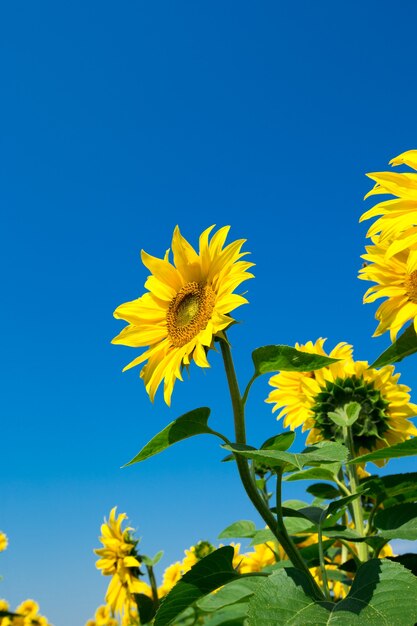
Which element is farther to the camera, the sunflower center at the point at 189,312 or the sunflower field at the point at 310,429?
the sunflower center at the point at 189,312

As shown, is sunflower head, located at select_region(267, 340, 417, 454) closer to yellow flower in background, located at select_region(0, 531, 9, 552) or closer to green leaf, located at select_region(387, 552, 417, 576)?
green leaf, located at select_region(387, 552, 417, 576)

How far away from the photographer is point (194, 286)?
100 inches

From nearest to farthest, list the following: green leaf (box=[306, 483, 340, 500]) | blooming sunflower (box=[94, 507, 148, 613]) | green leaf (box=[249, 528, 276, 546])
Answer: green leaf (box=[249, 528, 276, 546]), green leaf (box=[306, 483, 340, 500]), blooming sunflower (box=[94, 507, 148, 613])

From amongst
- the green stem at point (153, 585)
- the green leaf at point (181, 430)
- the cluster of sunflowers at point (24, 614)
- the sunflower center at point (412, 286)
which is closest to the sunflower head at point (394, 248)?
the sunflower center at point (412, 286)

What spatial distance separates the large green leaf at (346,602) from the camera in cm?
172

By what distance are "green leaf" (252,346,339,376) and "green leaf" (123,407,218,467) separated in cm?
23

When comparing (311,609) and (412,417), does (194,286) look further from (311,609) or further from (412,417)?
(412,417)

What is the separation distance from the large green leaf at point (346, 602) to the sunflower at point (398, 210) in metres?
1.10

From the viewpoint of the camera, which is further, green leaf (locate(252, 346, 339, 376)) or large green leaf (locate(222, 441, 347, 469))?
green leaf (locate(252, 346, 339, 376))

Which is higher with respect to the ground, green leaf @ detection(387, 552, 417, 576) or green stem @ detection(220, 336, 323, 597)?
green stem @ detection(220, 336, 323, 597)

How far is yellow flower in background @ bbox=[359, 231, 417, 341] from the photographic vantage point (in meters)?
2.76

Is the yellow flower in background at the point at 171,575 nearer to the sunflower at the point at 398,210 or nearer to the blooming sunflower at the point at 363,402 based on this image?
the blooming sunflower at the point at 363,402

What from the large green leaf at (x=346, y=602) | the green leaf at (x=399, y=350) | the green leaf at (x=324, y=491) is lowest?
the large green leaf at (x=346, y=602)

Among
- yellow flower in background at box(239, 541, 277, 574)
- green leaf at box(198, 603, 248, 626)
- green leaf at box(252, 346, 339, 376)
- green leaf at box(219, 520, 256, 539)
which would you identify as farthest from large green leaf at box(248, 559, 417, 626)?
yellow flower in background at box(239, 541, 277, 574)
